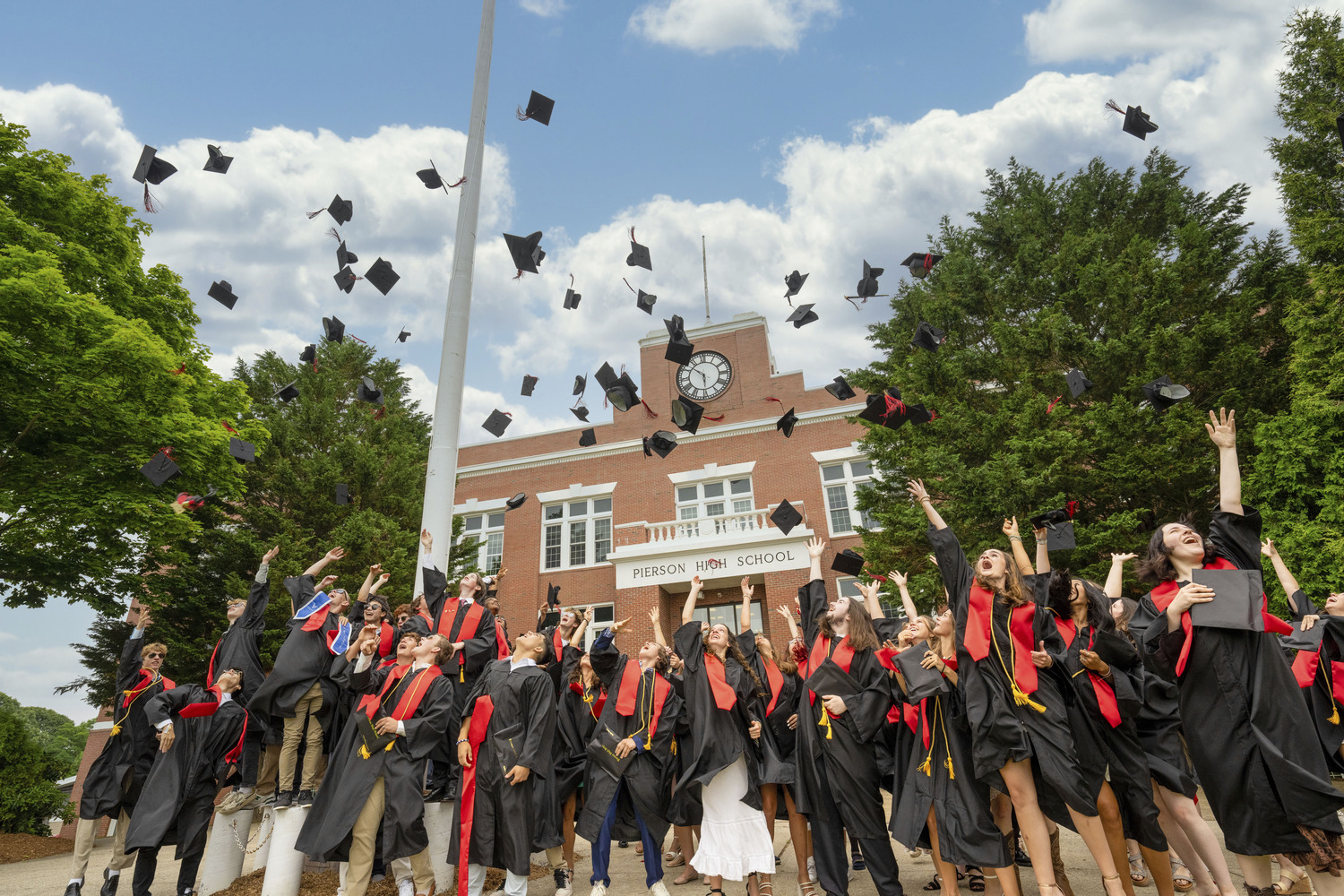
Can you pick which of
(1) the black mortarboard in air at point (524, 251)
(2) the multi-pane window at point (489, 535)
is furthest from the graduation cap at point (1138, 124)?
(2) the multi-pane window at point (489, 535)

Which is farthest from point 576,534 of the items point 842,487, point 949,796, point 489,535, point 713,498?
point 949,796

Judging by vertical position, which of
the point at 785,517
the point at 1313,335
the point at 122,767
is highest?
the point at 1313,335

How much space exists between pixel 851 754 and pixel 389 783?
324cm

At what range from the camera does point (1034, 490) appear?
32.3 ft

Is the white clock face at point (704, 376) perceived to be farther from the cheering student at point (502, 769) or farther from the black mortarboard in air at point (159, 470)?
the cheering student at point (502, 769)

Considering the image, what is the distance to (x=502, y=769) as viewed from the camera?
16.6 feet

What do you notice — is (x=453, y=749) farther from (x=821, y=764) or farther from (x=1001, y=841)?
(x=1001, y=841)

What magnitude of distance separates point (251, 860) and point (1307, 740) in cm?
771

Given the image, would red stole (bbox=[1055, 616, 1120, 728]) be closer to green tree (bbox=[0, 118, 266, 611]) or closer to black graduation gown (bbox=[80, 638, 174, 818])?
black graduation gown (bbox=[80, 638, 174, 818])

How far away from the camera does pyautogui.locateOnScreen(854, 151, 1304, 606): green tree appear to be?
9.66m

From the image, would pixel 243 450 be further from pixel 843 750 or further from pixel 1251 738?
pixel 1251 738

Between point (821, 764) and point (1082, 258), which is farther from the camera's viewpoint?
point (1082, 258)

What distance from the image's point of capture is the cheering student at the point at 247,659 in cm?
612

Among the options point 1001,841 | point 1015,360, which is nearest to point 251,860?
point 1001,841
